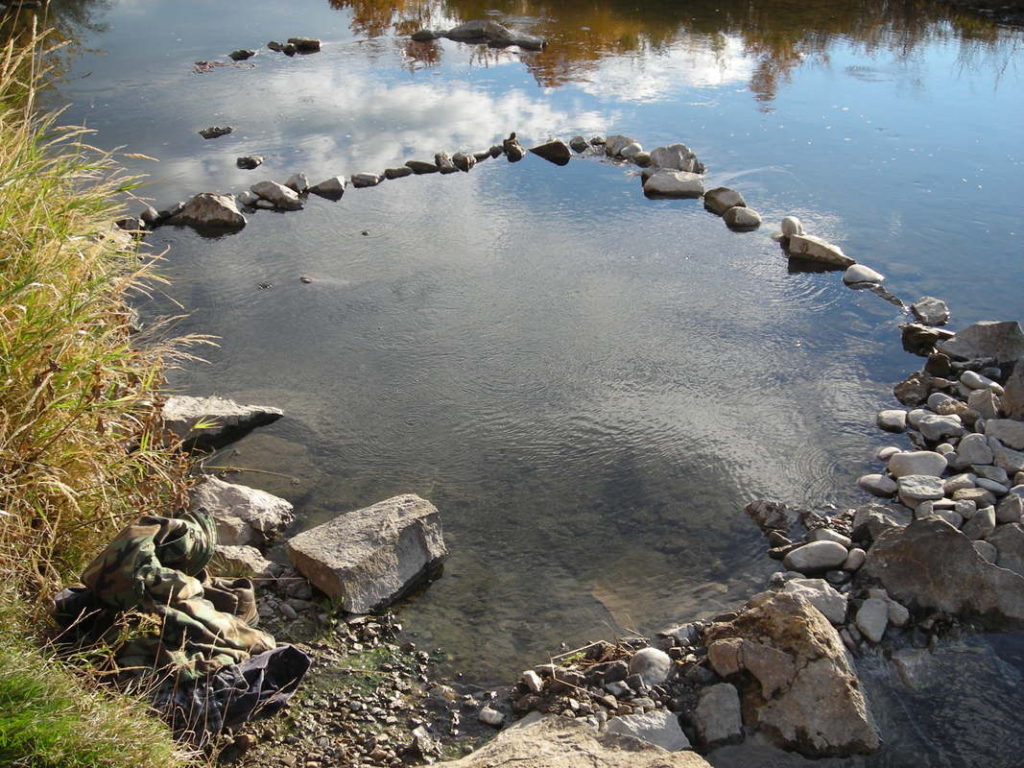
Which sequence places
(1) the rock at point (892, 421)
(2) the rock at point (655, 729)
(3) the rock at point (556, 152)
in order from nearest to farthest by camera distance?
(2) the rock at point (655, 729), (1) the rock at point (892, 421), (3) the rock at point (556, 152)

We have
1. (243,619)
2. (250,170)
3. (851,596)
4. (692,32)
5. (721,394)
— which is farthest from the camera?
(692,32)

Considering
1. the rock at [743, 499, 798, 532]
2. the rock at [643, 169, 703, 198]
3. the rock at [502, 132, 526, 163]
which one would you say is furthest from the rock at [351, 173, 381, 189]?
the rock at [743, 499, 798, 532]

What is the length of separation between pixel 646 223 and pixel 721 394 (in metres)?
2.54

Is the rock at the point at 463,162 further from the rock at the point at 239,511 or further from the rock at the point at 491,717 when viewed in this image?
the rock at the point at 491,717

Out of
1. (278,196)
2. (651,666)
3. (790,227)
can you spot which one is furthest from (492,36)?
(651,666)

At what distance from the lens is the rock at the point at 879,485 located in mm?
4383

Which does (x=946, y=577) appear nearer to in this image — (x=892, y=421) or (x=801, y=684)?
(x=801, y=684)

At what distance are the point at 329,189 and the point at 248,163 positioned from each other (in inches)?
37.8

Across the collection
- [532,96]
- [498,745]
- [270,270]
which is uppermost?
[532,96]

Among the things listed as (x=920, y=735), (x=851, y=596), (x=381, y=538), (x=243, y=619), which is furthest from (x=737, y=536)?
(x=243, y=619)

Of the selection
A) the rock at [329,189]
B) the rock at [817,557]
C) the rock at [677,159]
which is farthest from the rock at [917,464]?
the rock at [329,189]

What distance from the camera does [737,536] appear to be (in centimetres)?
416

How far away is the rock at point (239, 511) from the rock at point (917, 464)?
2.90 meters

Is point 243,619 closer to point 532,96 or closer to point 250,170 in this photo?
point 250,170
